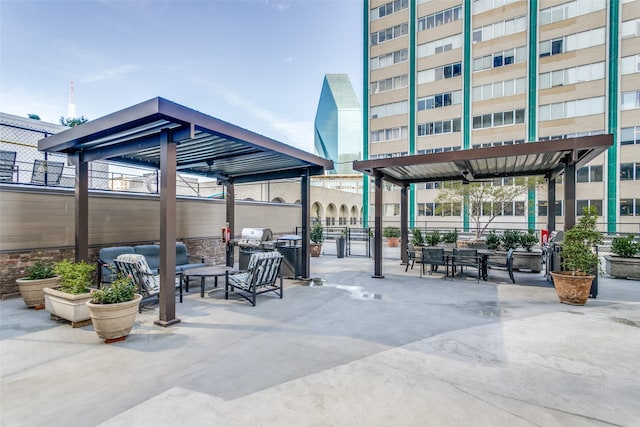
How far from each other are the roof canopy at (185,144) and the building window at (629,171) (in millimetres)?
25455

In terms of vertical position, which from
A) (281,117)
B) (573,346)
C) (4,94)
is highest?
(281,117)

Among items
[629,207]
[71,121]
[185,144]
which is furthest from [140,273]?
[629,207]

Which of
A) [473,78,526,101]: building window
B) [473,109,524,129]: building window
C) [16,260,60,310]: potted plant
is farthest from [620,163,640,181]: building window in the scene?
[16,260,60,310]: potted plant

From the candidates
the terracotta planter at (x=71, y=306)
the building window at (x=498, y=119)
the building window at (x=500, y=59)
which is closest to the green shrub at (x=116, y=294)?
→ the terracotta planter at (x=71, y=306)

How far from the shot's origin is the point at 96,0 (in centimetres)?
1085

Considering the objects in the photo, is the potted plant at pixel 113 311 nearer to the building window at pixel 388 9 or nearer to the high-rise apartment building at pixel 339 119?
the building window at pixel 388 9

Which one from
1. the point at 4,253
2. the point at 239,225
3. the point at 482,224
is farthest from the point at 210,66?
the point at 482,224

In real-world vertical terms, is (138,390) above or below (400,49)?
below

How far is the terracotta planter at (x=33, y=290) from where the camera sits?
550 centimetres

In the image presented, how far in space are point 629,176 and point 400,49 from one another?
20.5m

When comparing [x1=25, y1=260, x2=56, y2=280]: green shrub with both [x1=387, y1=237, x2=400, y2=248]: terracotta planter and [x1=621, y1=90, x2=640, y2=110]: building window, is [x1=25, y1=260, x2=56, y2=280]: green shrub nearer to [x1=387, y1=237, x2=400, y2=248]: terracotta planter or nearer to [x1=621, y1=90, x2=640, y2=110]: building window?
[x1=387, y1=237, x2=400, y2=248]: terracotta planter

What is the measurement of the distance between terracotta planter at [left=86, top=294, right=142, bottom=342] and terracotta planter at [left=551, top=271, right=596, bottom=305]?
726 cm

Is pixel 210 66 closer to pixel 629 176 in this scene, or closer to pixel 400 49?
pixel 400 49

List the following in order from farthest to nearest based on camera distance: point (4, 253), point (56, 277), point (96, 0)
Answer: point (96, 0) → point (4, 253) → point (56, 277)
